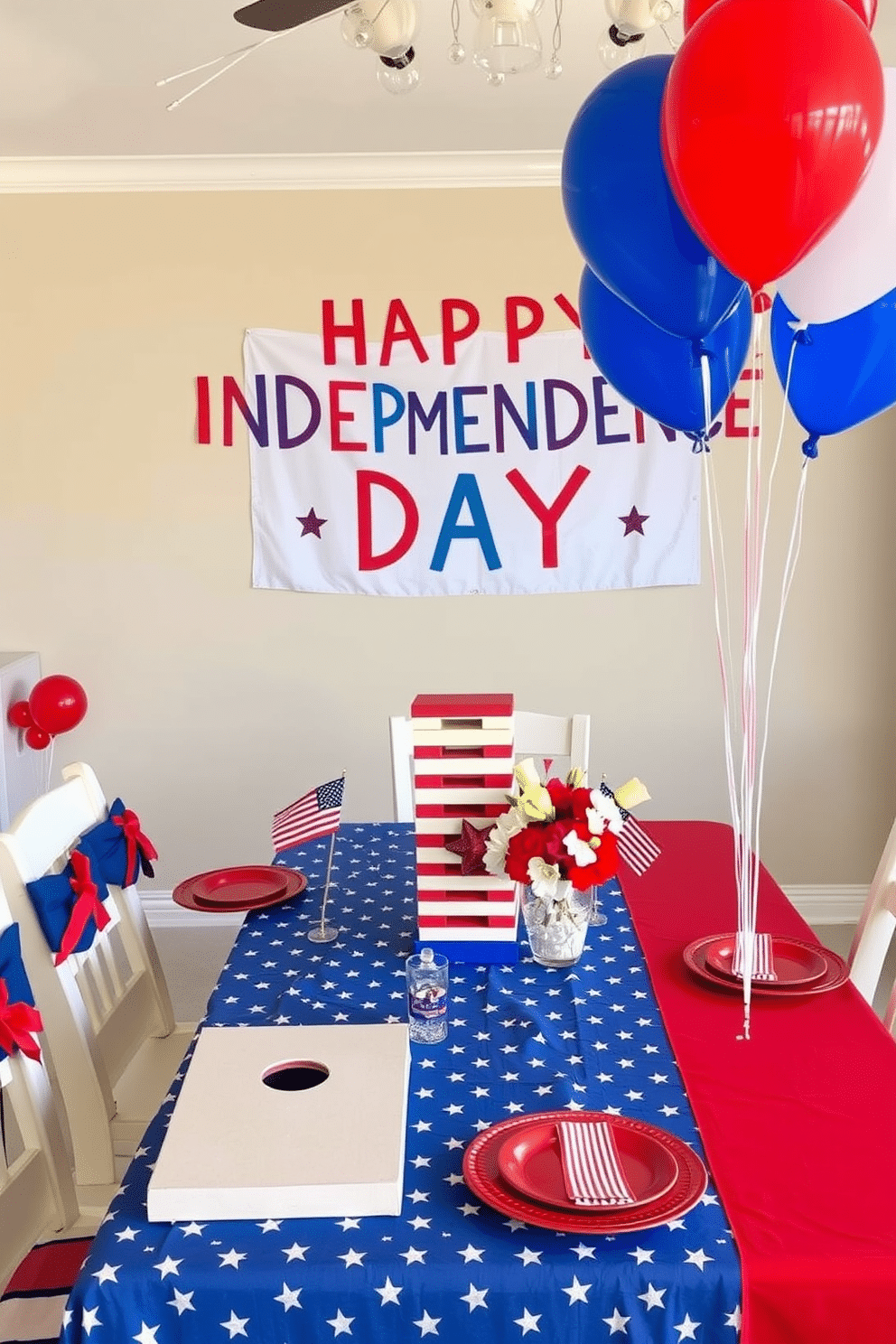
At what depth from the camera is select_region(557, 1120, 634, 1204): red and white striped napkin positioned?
3.88ft

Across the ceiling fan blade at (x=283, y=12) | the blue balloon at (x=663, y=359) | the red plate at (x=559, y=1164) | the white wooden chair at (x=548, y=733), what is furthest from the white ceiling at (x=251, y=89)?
the red plate at (x=559, y=1164)

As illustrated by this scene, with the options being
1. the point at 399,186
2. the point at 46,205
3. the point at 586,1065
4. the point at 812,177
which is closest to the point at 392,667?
the point at 399,186

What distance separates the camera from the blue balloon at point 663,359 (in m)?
1.67

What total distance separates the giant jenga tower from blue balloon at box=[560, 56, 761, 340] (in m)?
0.58

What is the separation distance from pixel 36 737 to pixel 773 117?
9.56ft

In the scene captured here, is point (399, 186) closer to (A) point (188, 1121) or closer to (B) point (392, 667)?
(B) point (392, 667)

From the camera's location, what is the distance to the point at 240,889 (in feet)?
6.90

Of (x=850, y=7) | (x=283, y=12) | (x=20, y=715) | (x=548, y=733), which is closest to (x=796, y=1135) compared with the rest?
(x=850, y=7)

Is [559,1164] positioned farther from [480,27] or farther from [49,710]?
[49,710]

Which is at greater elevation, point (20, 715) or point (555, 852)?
point (555, 852)

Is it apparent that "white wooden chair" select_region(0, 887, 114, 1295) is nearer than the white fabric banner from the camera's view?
Yes

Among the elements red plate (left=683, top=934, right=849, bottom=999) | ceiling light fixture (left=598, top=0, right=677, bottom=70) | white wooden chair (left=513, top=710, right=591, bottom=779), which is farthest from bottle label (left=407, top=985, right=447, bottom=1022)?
ceiling light fixture (left=598, top=0, right=677, bottom=70)

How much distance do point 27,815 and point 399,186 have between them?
2.48m

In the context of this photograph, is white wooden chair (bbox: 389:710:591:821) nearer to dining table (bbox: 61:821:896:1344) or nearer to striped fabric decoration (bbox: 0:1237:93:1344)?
dining table (bbox: 61:821:896:1344)
